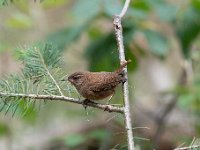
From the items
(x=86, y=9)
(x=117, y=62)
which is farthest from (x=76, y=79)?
(x=86, y=9)

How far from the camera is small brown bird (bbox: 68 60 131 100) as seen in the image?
50.9 inches

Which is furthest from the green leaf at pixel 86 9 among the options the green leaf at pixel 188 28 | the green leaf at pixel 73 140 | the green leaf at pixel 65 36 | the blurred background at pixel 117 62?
the green leaf at pixel 73 140

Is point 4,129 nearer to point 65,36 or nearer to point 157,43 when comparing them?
point 65,36

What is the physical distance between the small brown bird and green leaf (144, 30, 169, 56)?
1849 millimetres

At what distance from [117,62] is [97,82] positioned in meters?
0.98

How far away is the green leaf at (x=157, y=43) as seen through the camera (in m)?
3.19

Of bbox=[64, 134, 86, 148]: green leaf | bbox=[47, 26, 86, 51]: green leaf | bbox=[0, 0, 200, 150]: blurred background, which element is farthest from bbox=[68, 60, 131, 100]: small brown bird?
bbox=[64, 134, 86, 148]: green leaf

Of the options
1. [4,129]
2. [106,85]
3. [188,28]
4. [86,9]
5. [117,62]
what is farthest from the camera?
[4,129]

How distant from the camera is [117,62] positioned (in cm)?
230

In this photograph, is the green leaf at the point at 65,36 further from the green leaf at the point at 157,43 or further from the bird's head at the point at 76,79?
the bird's head at the point at 76,79

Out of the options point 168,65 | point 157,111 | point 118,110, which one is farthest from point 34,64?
point 168,65

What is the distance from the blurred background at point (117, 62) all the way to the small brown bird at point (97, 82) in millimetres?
800

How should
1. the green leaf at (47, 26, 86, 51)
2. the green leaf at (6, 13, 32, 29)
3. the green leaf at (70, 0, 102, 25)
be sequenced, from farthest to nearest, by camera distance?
the green leaf at (6, 13, 32, 29)
the green leaf at (47, 26, 86, 51)
the green leaf at (70, 0, 102, 25)

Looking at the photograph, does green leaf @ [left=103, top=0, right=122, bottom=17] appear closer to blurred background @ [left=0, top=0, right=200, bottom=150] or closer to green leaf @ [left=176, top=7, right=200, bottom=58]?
blurred background @ [left=0, top=0, right=200, bottom=150]
